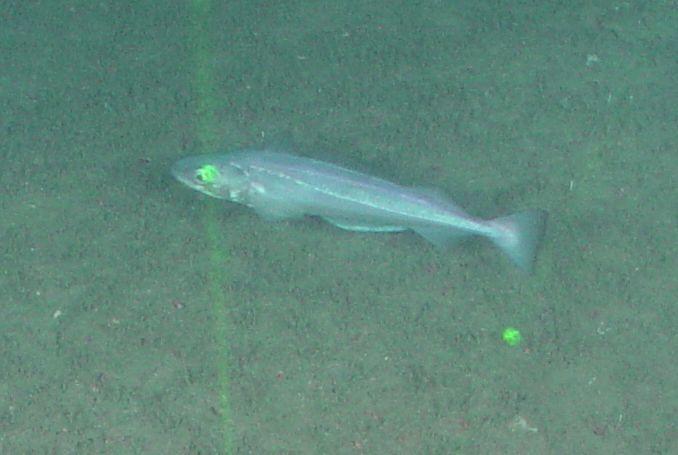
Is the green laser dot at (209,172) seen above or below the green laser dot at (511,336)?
above

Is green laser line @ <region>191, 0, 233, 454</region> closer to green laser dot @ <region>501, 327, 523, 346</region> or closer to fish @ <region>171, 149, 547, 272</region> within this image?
fish @ <region>171, 149, 547, 272</region>

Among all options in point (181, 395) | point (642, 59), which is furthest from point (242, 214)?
point (642, 59)

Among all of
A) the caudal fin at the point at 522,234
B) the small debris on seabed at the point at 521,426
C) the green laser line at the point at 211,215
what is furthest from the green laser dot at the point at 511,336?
the green laser line at the point at 211,215

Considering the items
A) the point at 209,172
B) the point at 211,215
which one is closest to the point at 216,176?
the point at 209,172

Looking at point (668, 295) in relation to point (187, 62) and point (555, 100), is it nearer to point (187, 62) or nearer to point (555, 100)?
point (555, 100)

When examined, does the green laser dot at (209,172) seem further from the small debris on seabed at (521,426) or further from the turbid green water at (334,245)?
the small debris on seabed at (521,426)

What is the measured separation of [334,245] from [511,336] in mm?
1551

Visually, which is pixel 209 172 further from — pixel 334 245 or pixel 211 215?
pixel 334 245

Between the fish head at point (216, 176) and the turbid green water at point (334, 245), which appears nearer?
the turbid green water at point (334, 245)

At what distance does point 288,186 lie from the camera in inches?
226

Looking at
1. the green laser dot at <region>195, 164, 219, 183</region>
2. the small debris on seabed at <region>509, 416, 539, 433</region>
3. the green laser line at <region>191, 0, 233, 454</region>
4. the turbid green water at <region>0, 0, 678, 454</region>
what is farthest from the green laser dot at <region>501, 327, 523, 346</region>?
the green laser dot at <region>195, 164, 219, 183</region>

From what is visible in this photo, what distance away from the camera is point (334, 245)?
5.98 m

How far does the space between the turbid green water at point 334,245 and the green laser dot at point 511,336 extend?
2.5 inches

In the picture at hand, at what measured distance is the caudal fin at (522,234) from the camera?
5.36m
